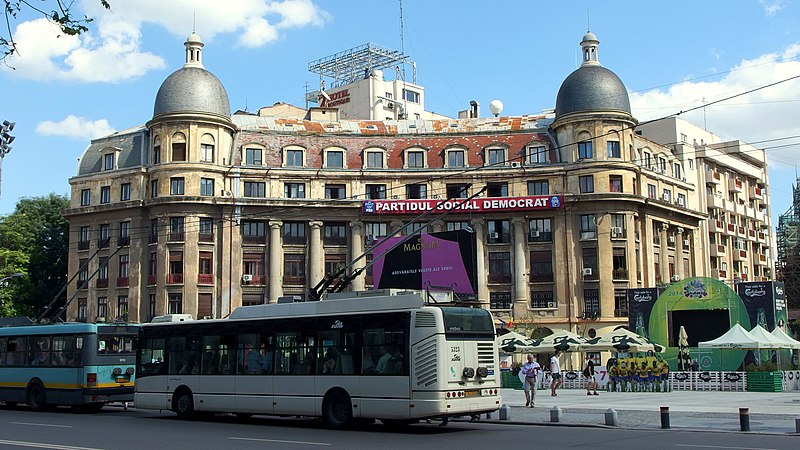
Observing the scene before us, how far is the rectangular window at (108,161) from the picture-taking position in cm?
6475

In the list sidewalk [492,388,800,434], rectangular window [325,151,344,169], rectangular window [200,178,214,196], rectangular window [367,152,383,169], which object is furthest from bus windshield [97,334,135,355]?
rectangular window [367,152,383,169]

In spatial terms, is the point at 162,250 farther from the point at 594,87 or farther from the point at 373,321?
the point at 373,321

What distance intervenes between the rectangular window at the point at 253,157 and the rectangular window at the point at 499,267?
18522mm

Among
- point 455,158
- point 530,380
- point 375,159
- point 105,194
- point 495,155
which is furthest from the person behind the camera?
point 375,159

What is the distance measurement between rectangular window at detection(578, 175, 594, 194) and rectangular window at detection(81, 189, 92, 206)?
3687 cm

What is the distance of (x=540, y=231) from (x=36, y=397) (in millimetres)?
40477

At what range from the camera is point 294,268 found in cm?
6225

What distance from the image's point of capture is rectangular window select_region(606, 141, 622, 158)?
62.0m

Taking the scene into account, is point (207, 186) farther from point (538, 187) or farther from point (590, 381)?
point (590, 381)

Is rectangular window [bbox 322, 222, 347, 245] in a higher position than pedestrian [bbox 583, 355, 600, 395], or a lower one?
higher

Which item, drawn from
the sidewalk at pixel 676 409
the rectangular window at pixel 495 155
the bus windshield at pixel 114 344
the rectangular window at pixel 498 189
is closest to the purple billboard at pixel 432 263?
the sidewalk at pixel 676 409

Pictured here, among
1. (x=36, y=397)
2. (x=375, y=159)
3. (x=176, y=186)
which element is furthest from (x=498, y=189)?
(x=36, y=397)

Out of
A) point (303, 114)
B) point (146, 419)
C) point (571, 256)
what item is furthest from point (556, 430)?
point (303, 114)

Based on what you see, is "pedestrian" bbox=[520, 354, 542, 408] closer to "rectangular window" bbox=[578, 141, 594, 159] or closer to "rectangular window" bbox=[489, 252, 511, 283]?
"rectangular window" bbox=[489, 252, 511, 283]
